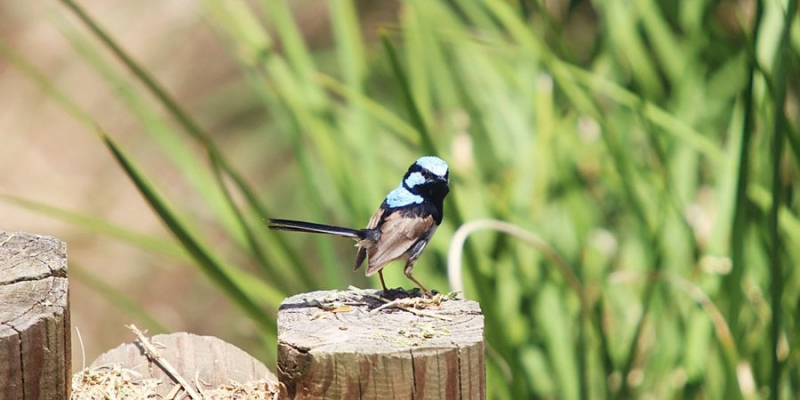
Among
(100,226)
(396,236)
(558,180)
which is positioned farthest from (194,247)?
(558,180)

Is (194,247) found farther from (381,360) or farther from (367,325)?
(381,360)

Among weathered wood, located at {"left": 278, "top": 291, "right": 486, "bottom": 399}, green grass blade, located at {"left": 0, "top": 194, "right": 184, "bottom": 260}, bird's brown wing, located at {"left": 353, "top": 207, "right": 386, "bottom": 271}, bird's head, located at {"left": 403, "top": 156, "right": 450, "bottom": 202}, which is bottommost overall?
weathered wood, located at {"left": 278, "top": 291, "right": 486, "bottom": 399}

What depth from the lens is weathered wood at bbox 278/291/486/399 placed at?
4.14ft

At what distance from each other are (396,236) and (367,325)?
32 cm

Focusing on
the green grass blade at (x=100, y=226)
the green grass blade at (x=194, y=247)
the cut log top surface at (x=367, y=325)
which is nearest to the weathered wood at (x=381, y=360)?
the cut log top surface at (x=367, y=325)

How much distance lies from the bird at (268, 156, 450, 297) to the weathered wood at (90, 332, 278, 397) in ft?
0.73

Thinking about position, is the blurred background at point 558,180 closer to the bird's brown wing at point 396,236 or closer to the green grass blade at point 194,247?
the green grass blade at point 194,247

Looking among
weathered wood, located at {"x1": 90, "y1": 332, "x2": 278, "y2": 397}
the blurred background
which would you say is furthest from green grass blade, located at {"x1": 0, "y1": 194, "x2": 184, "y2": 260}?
weathered wood, located at {"x1": 90, "y1": 332, "x2": 278, "y2": 397}

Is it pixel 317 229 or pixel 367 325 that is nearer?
pixel 367 325

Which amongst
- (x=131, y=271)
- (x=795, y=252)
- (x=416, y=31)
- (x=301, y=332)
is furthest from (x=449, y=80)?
(x=131, y=271)

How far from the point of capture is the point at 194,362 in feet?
5.09

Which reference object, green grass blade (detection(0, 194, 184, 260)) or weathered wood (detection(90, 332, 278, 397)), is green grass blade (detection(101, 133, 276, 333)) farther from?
weathered wood (detection(90, 332, 278, 397))

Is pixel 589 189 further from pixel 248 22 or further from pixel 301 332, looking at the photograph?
pixel 301 332

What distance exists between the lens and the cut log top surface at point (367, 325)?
1.31 meters
